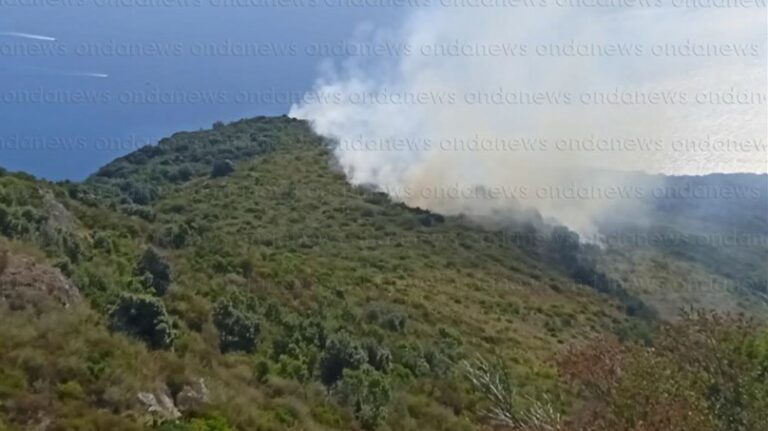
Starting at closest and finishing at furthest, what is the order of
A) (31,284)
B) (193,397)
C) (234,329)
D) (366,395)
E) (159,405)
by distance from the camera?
(159,405) < (193,397) < (31,284) < (366,395) < (234,329)

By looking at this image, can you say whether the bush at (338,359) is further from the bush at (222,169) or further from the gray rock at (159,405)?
the bush at (222,169)

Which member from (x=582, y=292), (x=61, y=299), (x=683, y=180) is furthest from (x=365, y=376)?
(x=683, y=180)

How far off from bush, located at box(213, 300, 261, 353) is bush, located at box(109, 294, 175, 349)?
1.95m

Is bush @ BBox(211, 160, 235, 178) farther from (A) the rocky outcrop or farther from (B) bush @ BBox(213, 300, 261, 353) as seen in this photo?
(A) the rocky outcrop

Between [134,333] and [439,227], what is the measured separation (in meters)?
33.3

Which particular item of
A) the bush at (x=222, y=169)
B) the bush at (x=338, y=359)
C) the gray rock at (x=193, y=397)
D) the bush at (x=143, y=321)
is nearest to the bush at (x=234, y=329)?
the bush at (x=338, y=359)

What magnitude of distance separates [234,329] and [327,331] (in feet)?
9.89

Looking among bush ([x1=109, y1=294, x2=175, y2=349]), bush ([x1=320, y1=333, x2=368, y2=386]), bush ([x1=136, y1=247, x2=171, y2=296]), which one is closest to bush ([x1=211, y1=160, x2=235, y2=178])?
bush ([x1=136, y1=247, x2=171, y2=296])

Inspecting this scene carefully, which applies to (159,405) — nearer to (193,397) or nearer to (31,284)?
(193,397)

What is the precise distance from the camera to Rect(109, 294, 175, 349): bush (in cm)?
1320

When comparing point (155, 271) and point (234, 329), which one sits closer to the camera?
point (234, 329)

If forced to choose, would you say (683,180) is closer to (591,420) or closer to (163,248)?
(163,248)

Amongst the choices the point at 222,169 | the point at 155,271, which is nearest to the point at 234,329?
the point at 155,271

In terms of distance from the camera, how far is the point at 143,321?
13328mm
